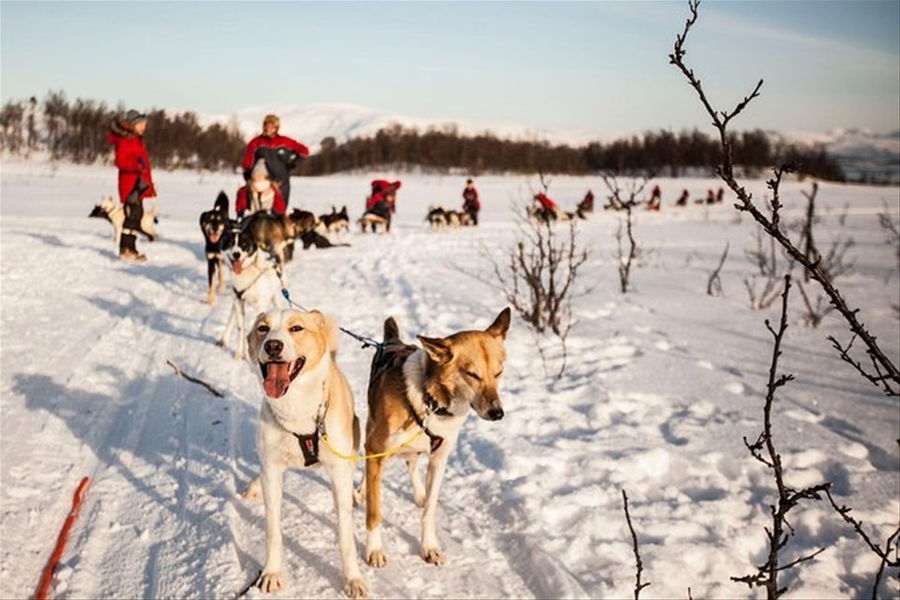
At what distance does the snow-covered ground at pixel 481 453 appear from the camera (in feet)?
9.29

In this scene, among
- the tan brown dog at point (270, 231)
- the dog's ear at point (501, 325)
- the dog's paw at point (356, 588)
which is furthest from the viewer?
the tan brown dog at point (270, 231)

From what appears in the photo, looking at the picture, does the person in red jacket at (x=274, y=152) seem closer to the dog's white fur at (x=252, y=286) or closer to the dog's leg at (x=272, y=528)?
the dog's white fur at (x=252, y=286)

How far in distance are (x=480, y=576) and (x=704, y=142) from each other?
68.6 meters

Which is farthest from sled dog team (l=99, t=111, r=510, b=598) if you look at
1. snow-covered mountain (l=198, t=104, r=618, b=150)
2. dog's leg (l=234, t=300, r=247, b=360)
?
snow-covered mountain (l=198, t=104, r=618, b=150)

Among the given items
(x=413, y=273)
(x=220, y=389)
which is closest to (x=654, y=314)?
(x=413, y=273)

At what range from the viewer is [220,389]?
4.86 m

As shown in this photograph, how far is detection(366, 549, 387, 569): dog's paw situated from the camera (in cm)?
290

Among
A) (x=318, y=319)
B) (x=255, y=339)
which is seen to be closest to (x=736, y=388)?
(x=318, y=319)

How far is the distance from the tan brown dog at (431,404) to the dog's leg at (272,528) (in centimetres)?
44

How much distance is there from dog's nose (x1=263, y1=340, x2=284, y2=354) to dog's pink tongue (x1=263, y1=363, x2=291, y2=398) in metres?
0.11

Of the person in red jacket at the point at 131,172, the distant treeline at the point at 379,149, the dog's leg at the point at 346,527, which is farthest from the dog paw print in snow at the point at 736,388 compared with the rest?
the distant treeline at the point at 379,149

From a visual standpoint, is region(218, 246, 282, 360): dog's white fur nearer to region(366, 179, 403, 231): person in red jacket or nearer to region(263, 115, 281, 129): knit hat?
region(263, 115, 281, 129): knit hat

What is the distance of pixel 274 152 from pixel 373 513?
7580 millimetres

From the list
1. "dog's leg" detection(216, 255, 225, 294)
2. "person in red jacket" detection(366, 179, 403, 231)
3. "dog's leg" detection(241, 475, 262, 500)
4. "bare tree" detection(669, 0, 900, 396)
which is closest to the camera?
"bare tree" detection(669, 0, 900, 396)
